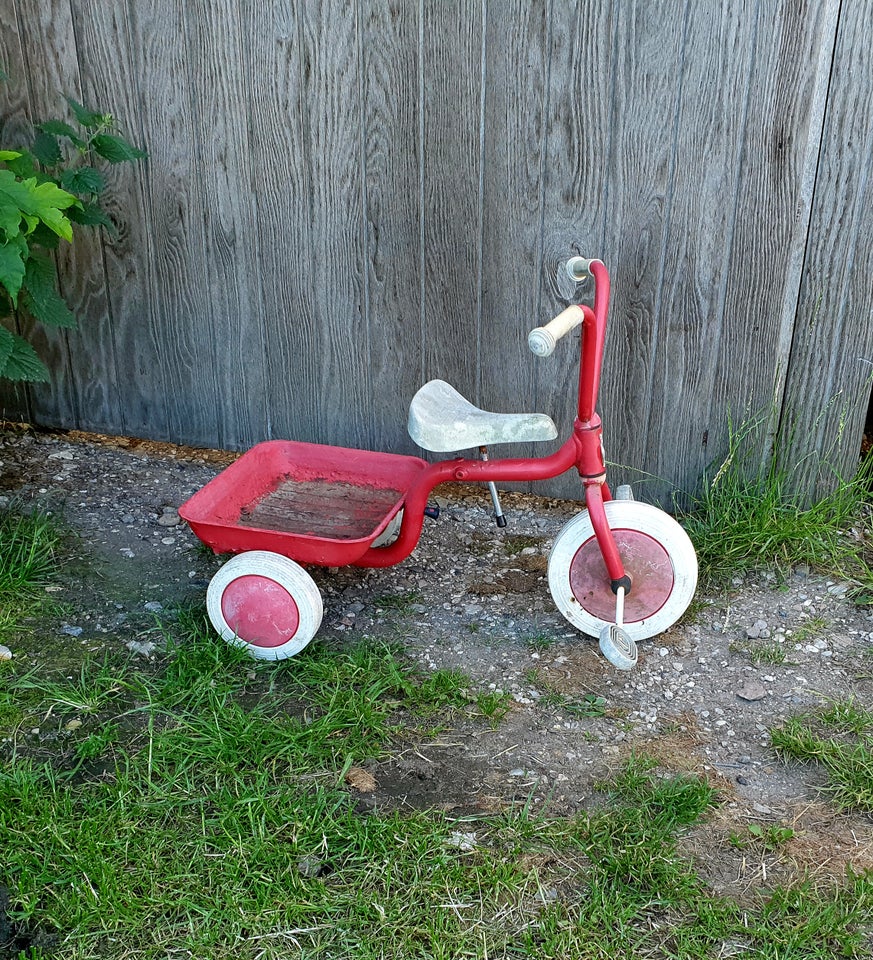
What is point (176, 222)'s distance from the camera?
340cm

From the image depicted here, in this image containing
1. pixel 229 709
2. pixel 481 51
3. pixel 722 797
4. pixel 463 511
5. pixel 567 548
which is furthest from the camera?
pixel 463 511

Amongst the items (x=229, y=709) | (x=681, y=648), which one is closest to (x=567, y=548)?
(x=681, y=648)

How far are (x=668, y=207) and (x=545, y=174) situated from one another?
14.1 inches

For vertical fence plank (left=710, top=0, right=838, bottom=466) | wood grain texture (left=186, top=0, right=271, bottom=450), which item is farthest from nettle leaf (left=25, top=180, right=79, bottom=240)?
vertical fence plank (left=710, top=0, right=838, bottom=466)

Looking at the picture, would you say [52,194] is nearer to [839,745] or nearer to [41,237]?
[41,237]

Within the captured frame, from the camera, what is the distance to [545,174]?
2.98 meters

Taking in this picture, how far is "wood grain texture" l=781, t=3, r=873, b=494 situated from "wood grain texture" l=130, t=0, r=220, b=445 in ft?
6.05

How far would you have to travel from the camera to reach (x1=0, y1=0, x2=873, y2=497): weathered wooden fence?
2.78m

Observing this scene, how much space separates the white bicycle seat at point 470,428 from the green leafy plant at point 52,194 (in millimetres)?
1034

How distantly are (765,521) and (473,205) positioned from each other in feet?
4.09

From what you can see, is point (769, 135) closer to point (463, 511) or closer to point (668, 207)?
point (668, 207)

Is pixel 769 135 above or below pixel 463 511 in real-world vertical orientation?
above

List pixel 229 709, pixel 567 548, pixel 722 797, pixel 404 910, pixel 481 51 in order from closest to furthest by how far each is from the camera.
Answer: pixel 404 910, pixel 722 797, pixel 229 709, pixel 567 548, pixel 481 51

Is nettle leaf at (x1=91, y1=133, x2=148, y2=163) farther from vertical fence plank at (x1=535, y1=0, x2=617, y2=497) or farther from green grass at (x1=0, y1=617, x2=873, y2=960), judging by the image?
green grass at (x1=0, y1=617, x2=873, y2=960)
